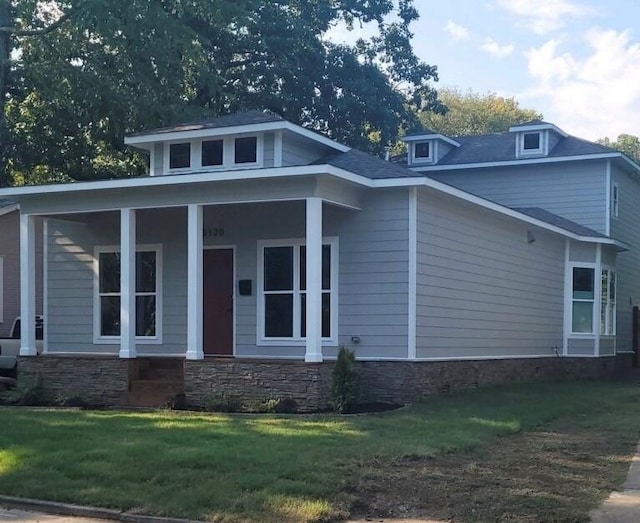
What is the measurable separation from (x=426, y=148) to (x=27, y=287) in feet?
47.0

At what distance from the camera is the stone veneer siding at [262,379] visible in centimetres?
1362

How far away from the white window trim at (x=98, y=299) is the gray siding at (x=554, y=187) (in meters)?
11.7

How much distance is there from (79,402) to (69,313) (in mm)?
3545

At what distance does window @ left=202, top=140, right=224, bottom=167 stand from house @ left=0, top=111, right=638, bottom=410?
3 cm

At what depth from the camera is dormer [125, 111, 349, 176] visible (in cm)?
1601

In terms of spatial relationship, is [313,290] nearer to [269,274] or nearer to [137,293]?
[269,274]

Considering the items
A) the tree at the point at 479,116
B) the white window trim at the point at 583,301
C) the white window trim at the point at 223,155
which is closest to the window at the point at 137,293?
the white window trim at the point at 223,155

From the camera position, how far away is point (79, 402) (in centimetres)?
1460

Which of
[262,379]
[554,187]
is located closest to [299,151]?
[262,379]

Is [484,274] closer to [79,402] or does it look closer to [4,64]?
[79,402]

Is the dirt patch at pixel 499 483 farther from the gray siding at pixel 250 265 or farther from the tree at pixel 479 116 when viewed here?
the tree at pixel 479 116

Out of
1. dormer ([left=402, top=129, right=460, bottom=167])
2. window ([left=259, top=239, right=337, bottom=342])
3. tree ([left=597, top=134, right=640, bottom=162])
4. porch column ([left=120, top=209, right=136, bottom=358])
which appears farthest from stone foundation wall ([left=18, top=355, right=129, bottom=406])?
tree ([left=597, top=134, right=640, bottom=162])

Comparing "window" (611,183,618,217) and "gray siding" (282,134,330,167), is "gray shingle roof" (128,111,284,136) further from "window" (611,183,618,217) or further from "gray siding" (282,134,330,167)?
"window" (611,183,618,217)

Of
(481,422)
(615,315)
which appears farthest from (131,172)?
(481,422)
